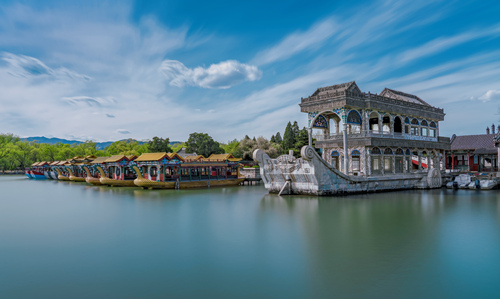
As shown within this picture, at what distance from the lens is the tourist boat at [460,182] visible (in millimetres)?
26094

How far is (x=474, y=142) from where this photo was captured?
121ft

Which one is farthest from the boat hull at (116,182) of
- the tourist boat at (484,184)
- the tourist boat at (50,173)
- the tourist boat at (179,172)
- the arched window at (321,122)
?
the tourist boat at (484,184)

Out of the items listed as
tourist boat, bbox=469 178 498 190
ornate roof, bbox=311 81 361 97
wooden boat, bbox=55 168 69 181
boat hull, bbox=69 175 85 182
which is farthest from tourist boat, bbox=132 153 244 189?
tourist boat, bbox=469 178 498 190

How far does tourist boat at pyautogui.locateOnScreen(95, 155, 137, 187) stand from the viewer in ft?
100

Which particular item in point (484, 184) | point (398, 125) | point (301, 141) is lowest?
point (484, 184)

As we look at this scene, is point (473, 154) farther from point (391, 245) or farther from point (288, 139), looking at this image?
point (391, 245)

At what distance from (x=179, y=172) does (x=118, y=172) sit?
7.14 m

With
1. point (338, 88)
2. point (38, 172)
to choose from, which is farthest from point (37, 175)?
point (338, 88)

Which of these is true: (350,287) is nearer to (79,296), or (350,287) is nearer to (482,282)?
(482,282)

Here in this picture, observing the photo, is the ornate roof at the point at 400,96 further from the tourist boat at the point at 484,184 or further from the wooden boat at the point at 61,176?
the wooden boat at the point at 61,176

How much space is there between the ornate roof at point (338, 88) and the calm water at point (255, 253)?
941 centimetres

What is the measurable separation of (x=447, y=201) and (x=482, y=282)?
531 inches

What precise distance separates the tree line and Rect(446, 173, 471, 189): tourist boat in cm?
1734

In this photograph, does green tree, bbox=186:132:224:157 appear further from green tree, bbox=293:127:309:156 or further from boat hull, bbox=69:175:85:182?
boat hull, bbox=69:175:85:182
